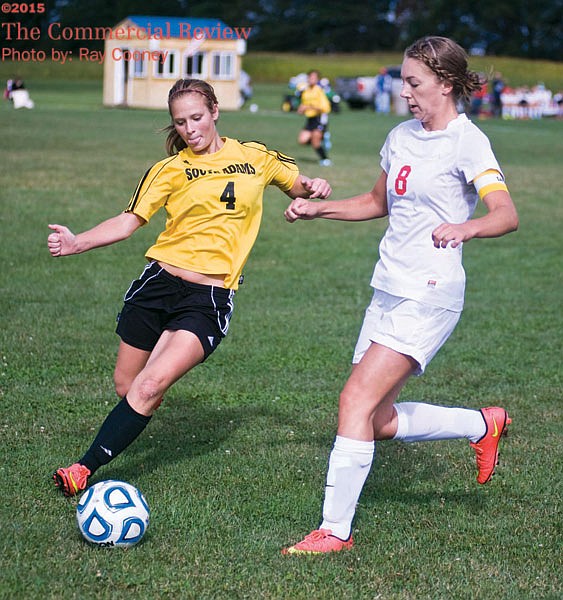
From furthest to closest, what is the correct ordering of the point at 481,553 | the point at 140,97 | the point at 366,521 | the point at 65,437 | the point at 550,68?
1. the point at 550,68
2. the point at 140,97
3. the point at 65,437
4. the point at 366,521
5. the point at 481,553

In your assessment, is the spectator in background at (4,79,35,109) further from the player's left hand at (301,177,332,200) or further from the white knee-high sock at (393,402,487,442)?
A: the white knee-high sock at (393,402,487,442)

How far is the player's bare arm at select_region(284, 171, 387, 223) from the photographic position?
5.13 metres

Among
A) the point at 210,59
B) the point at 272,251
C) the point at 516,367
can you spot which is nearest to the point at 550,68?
the point at 210,59

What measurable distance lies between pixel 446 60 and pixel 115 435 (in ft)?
8.04

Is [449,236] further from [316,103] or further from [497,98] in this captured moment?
[497,98]

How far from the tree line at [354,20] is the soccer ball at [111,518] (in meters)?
73.0

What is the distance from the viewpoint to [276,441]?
631cm

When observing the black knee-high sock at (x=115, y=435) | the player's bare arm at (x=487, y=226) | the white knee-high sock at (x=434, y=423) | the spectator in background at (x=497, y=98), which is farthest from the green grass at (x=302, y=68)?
the player's bare arm at (x=487, y=226)

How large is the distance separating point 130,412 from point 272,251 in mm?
8590

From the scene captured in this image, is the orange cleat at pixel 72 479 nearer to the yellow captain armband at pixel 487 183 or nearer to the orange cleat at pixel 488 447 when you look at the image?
the orange cleat at pixel 488 447

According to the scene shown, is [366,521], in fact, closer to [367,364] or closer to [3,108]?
[367,364]

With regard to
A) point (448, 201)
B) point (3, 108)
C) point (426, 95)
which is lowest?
point (3, 108)

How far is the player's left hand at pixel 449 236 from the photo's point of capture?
4.20 meters

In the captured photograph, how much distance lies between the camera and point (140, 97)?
44625mm
